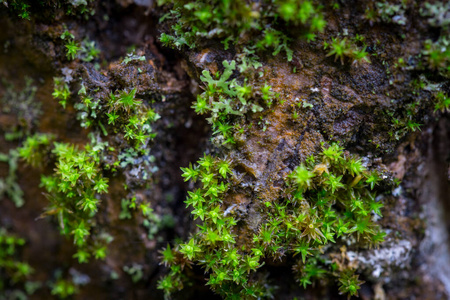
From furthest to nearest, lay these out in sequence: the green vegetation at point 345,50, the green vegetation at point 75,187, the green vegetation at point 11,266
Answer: the green vegetation at point 11,266 < the green vegetation at point 75,187 < the green vegetation at point 345,50

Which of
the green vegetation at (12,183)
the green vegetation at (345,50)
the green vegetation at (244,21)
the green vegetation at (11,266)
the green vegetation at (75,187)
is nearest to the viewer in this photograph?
the green vegetation at (244,21)

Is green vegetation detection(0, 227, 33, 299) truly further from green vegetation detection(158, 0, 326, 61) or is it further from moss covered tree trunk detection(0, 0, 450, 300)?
green vegetation detection(158, 0, 326, 61)

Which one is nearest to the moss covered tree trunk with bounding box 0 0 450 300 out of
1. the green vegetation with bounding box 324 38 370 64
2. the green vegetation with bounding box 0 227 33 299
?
the green vegetation with bounding box 324 38 370 64

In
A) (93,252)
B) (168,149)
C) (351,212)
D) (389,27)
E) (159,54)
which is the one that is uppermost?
(389,27)

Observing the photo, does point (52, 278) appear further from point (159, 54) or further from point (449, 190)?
point (449, 190)

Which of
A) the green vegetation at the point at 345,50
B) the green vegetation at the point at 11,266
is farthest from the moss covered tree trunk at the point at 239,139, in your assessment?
the green vegetation at the point at 11,266

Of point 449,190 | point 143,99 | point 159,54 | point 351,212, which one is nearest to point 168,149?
point 143,99

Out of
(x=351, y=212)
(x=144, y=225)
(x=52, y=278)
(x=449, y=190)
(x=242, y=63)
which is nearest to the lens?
(x=242, y=63)

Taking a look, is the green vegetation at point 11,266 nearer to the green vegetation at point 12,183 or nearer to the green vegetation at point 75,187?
the green vegetation at point 12,183
